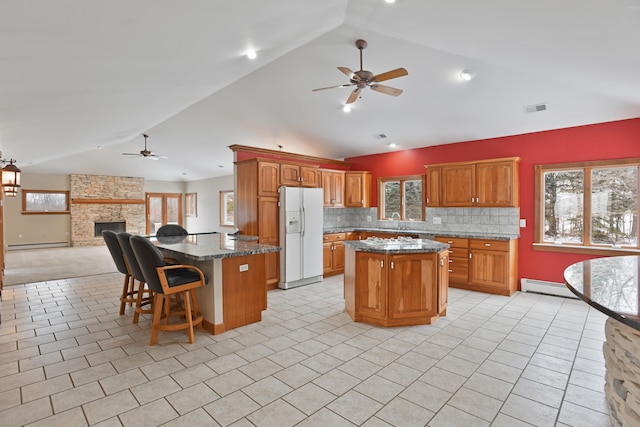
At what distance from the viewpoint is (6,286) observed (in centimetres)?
539

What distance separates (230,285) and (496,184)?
168 inches

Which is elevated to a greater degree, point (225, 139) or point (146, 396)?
point (225, 139)

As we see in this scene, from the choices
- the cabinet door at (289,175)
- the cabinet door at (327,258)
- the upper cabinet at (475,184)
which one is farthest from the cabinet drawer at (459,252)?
the cabinet door at (289,175)

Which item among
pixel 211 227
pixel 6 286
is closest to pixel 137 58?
pixel 6 286

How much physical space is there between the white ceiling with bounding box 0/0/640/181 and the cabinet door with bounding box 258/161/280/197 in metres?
1.14

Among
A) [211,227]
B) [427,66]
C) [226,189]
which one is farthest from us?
[211,227]

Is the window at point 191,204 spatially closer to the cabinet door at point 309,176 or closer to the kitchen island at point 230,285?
the cabinet door at point 309,176

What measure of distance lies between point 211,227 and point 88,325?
8.59 metres

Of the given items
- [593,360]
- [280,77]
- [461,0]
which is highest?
[280,77]

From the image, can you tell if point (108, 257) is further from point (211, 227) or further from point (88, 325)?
point (88, 325)

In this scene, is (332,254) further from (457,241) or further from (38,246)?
(38,246)

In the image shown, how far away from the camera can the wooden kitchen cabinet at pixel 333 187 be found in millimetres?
6516

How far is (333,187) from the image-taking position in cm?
668

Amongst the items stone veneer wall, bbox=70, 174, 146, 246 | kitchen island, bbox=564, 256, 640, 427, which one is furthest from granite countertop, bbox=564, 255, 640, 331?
stone veneer wall, bbox=70, 174, 146, 246
